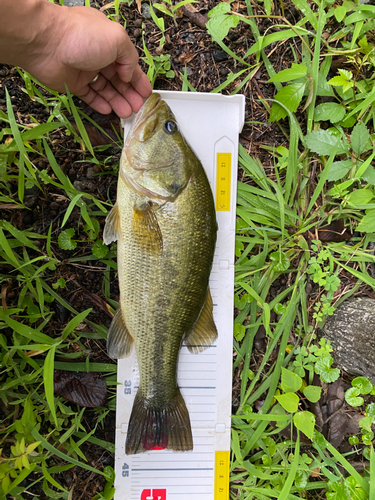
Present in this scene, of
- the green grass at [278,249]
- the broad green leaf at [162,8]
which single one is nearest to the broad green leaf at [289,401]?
the green grass at [278,249]

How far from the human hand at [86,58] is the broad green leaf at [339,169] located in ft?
4.63

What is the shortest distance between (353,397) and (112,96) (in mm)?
2682

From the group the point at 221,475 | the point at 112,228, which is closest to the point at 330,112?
the point at 112,228

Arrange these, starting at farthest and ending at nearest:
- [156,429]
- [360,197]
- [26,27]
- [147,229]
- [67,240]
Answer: [360,197] < [67,240] < [156,429] < [147,229] < [26,27]

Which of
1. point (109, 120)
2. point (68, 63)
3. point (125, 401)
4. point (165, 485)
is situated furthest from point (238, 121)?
point (165, 485)

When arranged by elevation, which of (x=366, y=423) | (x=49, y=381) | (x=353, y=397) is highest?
(x=49, y=381)

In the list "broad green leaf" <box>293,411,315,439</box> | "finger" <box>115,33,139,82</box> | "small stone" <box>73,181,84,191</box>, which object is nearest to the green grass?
"broad green leaf" <box>293,411,315,439</box>

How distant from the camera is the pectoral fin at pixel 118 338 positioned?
2.08 m

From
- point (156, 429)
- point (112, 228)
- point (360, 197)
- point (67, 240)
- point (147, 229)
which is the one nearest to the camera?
point (147, 229)

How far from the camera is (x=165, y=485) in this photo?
222 centimetres

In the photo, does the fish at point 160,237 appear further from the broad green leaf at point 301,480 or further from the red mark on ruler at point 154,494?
→ the broad green leaf at point 301,480

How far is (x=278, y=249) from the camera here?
7.85 feet

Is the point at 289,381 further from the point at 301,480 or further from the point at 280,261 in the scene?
the point at 280,261

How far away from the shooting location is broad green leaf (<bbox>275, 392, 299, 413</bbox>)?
2.13 m
